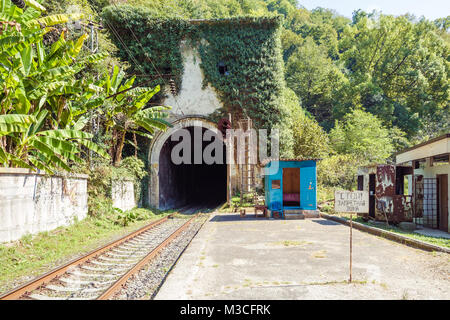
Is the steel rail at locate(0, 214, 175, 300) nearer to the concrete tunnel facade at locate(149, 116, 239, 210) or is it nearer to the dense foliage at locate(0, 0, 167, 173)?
the dense foliage at locate(0, 0, 167, 173)

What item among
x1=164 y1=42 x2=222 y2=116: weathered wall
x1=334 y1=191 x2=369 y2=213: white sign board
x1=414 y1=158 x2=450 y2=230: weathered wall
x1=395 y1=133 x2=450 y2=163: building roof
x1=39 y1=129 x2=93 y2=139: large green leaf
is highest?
x1=164 y1=42 x2=222 y2=116: weathered wall

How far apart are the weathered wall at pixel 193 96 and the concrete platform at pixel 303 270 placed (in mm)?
13108

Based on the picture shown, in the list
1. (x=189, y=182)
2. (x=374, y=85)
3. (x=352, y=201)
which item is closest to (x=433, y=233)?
(x=352, y=201)

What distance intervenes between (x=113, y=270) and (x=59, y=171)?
6.02 m

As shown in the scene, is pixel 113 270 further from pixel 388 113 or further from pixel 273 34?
pixel 388 113

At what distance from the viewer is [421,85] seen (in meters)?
40.7

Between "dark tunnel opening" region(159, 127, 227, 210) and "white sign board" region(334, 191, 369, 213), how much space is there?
53.9ft

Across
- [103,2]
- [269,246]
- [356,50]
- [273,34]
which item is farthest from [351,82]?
[269,246]

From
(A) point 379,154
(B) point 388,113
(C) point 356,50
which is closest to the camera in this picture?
(A) point 379,154

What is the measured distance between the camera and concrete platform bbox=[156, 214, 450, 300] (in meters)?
4.89

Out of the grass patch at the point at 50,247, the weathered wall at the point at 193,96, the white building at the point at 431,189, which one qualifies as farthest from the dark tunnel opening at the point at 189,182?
the white building at the point at 431,189

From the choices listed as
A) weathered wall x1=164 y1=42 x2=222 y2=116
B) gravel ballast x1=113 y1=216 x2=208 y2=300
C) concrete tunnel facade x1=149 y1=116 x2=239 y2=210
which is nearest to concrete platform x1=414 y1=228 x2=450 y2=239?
gravel ballast x1=113 y1=216 x2=208 y2=300

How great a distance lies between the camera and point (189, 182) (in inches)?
1284

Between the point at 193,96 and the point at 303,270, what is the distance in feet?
56.8
